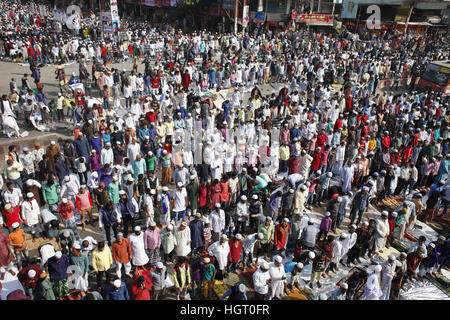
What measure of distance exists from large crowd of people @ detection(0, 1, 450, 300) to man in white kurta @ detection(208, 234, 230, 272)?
1.0 inches

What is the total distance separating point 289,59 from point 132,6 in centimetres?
3367

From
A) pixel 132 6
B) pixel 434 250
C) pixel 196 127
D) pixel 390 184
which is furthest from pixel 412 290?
pixel 132 6

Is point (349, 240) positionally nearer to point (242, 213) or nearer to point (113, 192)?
point (242, 213)

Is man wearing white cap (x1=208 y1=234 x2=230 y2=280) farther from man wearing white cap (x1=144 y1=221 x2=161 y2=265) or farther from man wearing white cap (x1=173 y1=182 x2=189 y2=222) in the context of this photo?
man wearing white cap (x1=173 y1=182 x2=189 y2=222)

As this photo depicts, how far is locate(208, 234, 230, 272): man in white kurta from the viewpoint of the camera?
22.5 ft

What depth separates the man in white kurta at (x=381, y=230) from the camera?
773 centimetres

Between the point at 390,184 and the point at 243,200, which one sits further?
the point at 390,184

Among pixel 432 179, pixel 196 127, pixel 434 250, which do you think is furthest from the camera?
pixel 196 127

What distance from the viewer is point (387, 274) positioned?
6.57 metres

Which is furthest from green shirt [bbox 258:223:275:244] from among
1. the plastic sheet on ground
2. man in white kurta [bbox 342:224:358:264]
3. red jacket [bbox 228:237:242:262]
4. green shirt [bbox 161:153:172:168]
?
green shirt [bbox 161:153:172:168]

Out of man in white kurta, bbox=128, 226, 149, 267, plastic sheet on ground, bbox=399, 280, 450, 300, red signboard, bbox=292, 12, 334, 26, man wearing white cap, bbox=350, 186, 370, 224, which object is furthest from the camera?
red signboard, bbox=292, 12, 334, 26

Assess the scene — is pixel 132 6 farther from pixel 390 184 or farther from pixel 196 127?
pixel 390 184

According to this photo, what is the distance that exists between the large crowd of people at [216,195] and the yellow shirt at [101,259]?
2 cm

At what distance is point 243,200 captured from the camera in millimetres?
7922
